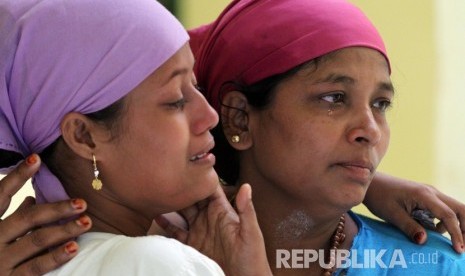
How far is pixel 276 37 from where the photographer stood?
212 centimetres

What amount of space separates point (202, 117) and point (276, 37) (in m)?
0.47

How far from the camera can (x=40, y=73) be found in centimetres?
160

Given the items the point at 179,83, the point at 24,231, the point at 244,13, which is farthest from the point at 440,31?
the point at 24,231

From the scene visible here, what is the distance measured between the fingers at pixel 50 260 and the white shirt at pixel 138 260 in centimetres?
1

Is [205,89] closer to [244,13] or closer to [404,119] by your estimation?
[244,13]

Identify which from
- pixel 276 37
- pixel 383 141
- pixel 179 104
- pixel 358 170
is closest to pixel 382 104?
pixel 383 141

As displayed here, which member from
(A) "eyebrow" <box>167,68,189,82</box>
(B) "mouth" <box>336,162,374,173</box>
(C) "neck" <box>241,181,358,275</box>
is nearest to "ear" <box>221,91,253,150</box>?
(C) "neck" <box>241,181,358,275</box>

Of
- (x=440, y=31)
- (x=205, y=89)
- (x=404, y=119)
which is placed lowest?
(x=404, y=119)

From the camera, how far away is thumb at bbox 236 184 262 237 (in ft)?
5.85

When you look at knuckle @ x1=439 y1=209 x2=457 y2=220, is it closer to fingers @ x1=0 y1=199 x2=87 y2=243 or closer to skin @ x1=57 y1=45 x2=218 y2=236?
skin @ x1=57 y1=45 x2=218 y2=236

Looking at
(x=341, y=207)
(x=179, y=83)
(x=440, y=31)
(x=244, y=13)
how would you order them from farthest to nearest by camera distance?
(x=440, y=31), (x=244, y=13), (x=341, y=207), (x=179, y=83)

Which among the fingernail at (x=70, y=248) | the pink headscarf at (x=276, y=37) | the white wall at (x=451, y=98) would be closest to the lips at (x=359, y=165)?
the pink headscarf at (x=276, y=37)

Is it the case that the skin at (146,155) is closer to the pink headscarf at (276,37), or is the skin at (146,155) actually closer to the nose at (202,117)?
the nose at (202,117)

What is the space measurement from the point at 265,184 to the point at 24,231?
0.79 m
